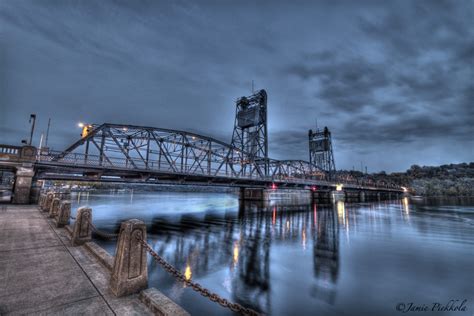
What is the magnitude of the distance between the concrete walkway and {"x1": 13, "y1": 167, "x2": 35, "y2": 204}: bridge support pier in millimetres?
18907

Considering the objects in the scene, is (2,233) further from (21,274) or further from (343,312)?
(343,312)

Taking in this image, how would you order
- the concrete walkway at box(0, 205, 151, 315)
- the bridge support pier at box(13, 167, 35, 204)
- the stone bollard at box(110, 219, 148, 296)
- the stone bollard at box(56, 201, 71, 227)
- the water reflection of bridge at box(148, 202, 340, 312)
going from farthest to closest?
1. the bridge support pier at box(13, 167, 35, 204)
2. the stone bollard at box(56, 201, 71, 227)
3. the water reflection of bridge at box(148, 202, 340, 312)
4. the stone bollard at box(110, 219, 148, 296)
5. the concrete walkway at box(0, 205, 151, 315)

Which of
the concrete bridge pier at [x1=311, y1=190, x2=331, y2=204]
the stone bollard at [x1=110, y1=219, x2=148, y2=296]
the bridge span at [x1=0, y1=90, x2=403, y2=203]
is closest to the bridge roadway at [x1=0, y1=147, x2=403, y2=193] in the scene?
the bridge span at [x1=0, y1=90, x2=403, y2=203]

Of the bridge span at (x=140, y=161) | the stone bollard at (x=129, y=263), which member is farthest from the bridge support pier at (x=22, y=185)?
the stone bollard at (x=129, y=263)

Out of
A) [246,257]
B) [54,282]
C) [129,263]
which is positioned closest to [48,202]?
[54,282]

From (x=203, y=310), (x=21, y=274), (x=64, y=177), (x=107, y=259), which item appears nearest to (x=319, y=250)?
(x=203, y=310)

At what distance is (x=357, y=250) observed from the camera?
1577 cm

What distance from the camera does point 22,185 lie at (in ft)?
77.0

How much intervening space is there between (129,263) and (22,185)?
28.3 meters

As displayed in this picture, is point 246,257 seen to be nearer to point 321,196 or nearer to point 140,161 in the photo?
point 140,161

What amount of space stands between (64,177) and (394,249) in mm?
40169

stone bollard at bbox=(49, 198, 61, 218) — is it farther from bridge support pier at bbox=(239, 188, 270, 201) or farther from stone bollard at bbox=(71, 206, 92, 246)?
bridge support pier at bbox=(239, 188, 270, 201)

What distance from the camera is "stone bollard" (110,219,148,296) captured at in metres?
4.94

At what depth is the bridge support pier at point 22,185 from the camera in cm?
2281
